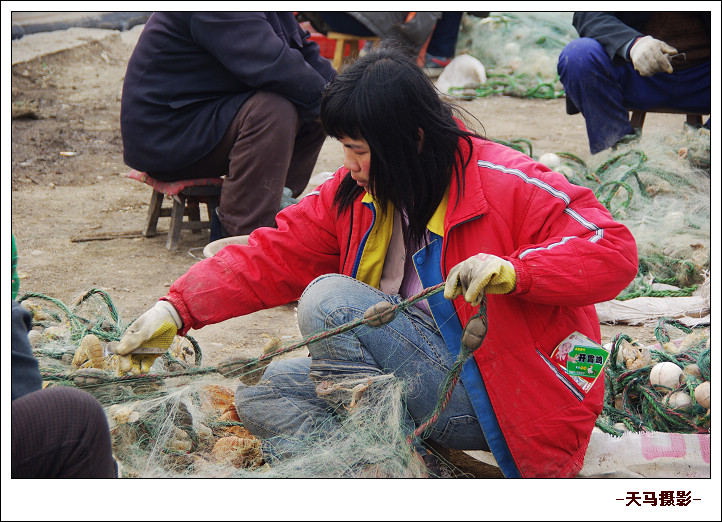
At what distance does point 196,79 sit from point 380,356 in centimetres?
240

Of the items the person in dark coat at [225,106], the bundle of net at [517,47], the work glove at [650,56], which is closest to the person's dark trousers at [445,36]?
the bundle of net at [517,47]

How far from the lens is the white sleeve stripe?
194cm

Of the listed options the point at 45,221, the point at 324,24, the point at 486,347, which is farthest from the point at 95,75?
the point at 486,347

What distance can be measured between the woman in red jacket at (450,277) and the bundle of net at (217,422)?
5 centimetres

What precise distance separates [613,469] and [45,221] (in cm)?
381

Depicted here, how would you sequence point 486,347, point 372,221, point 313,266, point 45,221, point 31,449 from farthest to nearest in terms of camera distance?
point 45,221, point 313,266, point 372,221, point 486,347, point 31,449

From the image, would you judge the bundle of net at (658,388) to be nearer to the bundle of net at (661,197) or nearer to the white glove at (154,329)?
the bundle of net at (661,197)

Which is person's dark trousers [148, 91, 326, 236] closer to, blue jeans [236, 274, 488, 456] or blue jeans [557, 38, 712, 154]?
blue jeans [236, 274, 488, 456]

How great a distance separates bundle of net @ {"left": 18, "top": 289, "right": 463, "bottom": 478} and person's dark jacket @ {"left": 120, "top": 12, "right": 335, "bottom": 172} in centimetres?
162

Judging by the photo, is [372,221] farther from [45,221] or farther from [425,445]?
[45,221]

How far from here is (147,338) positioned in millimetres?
2180

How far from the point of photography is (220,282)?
7.47 ft

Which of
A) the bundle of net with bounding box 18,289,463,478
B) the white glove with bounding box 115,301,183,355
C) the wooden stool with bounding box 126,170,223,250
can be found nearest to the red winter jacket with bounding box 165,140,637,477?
the bundle of net with bounding box 18,289,463,478

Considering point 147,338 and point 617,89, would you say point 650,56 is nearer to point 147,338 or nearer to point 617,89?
point 617,89
